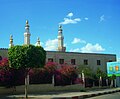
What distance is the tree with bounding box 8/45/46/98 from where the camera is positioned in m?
30.2

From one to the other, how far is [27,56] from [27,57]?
0.10m

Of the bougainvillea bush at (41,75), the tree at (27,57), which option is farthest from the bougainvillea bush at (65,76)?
the tree at (27,57)

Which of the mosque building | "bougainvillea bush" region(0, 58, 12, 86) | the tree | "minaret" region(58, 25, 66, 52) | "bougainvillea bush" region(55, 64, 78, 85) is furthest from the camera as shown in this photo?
"minaret" region(58, 25, 66, 52)

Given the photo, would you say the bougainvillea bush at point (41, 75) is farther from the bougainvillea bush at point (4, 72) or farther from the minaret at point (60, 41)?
the minaret at point (60, 41)

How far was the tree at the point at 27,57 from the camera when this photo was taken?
30188 mm

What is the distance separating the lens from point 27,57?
99.0 ft

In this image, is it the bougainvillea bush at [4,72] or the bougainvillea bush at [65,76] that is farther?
the bougainvillea bush at [65,76]

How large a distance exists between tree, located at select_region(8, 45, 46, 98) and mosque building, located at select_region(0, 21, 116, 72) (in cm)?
2242

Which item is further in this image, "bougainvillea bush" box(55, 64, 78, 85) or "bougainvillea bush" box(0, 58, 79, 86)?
"bougainvillea bush" box(55, 64, 78, 85)

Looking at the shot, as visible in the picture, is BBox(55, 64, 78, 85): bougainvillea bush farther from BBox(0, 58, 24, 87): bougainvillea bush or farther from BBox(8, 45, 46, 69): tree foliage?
BBox(8, 45, 46, 69): tree foliage

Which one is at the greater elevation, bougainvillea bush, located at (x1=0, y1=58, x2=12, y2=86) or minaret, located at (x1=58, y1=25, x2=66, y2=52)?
minaret, located at (x1=58, y1=25, x2=66, y2=52)

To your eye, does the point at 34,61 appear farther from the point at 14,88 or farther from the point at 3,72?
the point at 14,88

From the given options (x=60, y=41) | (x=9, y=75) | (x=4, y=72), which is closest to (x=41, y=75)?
(x=9, y=75)

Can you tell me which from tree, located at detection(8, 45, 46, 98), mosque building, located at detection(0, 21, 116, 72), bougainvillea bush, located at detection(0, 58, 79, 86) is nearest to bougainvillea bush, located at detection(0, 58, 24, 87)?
bougainvillea bush, located at detection(0, 58, 79, 86)
